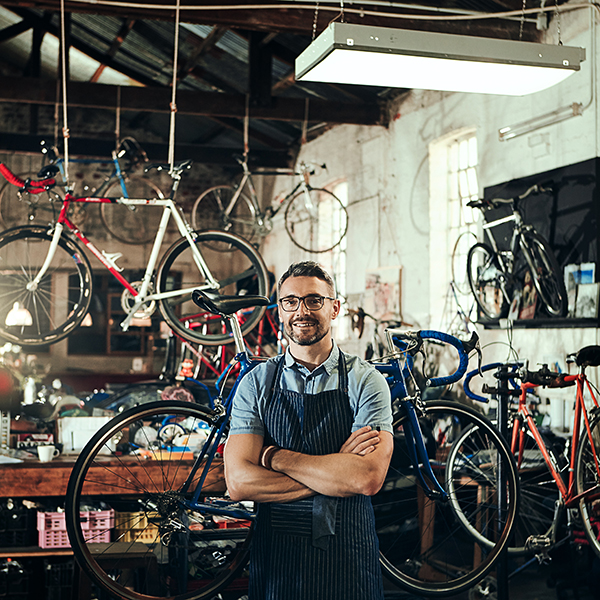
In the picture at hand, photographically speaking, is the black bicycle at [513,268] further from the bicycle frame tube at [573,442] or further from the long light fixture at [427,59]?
the long light fixture at [427,59]

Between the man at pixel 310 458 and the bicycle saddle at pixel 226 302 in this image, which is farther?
the bicycle saddle at pixel 226 302

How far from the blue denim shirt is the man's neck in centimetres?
2

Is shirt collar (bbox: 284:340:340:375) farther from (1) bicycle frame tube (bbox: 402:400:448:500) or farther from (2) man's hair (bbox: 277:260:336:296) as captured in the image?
(1) bicycle frame tube (bbox: 402:400:448:500)

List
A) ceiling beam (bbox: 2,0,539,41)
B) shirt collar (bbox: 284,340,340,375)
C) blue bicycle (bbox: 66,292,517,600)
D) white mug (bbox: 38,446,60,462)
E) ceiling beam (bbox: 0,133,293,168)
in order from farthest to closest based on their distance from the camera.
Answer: ceiling beam (bbox: 0,133,293,168) < ceiling beam (bbox: 2,0,539,41) < white mug (bbox: 38,446,60,462) < blue bicycle (bbox: 66,292,517,600) < shirt collar (bbox: 284,340,340,375)

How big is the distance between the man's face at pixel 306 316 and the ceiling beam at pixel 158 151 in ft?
20.3

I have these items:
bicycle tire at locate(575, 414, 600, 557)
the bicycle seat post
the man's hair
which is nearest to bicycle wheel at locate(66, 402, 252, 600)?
the bicycle seat post

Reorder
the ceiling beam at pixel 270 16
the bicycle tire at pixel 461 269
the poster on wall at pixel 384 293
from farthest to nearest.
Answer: the poster on wall at pixel 384 293
the bicycle tire at pixel 461 269
the ceiling beam at pixel 270 16

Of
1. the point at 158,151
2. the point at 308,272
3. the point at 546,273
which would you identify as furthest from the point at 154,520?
the point at 158,151

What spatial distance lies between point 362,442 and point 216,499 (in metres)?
1.07

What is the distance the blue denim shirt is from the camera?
2625 millimetres

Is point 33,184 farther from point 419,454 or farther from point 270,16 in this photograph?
point 419,454

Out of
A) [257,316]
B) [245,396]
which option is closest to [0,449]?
[257,316]

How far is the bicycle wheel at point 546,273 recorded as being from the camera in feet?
17.2

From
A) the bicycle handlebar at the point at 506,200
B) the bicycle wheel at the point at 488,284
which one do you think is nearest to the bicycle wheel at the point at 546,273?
the bicycle handlebar at the point at 506,200
